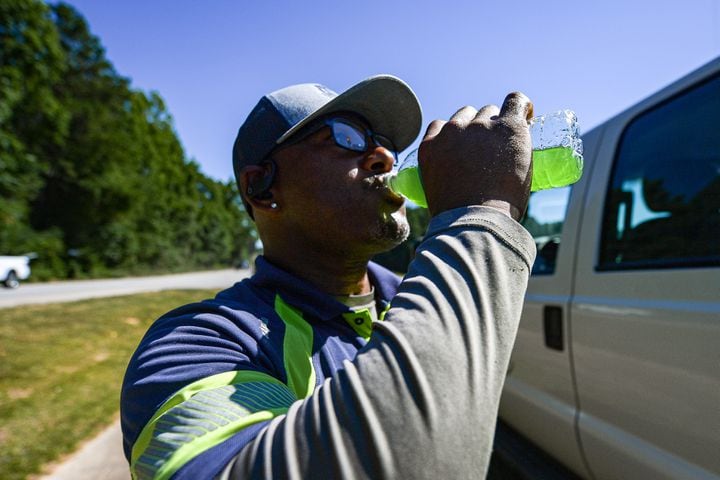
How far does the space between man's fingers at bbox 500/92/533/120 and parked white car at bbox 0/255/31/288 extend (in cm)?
2172

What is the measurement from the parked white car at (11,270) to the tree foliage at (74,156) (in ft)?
13.6

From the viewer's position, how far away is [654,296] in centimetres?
159

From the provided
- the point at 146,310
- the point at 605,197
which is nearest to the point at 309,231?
the point at 605,197

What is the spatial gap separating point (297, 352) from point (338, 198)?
517 mm

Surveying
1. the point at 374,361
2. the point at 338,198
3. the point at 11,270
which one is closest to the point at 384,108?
the point at 338,198

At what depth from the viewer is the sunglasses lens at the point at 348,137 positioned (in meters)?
1.47

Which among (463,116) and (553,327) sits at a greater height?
(463,116)

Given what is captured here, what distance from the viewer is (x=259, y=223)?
166cm

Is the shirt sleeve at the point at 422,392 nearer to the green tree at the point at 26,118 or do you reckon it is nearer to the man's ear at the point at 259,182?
the man's ear at the point at 259,182

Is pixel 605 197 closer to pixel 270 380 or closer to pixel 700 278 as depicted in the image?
pixel 700 278

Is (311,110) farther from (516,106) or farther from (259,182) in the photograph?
(516,106)

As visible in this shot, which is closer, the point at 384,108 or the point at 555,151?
the point at 555,151

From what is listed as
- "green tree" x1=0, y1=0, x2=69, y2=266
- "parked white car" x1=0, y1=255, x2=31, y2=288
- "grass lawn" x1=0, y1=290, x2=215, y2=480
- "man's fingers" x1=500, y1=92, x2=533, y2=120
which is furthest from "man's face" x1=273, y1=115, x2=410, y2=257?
"green tree" x1=0, y1=0, x2=69, y2=266

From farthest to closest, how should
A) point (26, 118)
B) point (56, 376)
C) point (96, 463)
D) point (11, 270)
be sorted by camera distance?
point (26, 118), point (11, 270), point (56, 376), point (96, 463)
